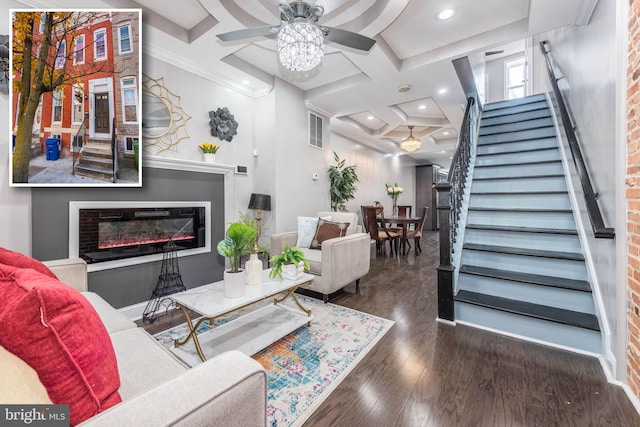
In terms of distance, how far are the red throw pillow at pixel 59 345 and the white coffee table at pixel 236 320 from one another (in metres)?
0.99

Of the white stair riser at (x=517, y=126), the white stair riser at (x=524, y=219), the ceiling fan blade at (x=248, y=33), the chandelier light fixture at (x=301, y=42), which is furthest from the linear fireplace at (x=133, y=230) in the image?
the white stair riser at (x=517, y=126)

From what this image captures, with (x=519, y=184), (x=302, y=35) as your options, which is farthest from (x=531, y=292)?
(x=302, y=35)

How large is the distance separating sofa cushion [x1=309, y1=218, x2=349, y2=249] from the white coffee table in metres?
1.04

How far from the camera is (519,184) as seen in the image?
328cm

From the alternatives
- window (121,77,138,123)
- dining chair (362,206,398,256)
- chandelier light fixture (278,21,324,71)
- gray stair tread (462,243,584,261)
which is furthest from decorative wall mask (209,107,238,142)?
gray stair tread (462,243,584,261)

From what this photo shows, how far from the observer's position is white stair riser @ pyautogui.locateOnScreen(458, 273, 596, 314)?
2.09 m

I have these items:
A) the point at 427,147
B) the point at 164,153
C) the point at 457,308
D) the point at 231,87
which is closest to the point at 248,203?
the point at 164,153

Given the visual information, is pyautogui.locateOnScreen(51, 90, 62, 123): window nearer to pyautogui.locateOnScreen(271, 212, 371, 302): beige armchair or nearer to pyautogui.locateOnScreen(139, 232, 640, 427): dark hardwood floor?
pyautogui.locateOnScreen(139, 232, 640, 427): dark hardwood floor

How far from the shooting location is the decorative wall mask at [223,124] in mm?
3275

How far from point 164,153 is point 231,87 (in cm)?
131

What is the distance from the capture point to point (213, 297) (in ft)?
6.07

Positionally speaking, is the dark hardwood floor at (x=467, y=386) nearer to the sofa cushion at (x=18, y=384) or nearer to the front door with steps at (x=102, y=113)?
the sofa cushion at (x=18, y=384)

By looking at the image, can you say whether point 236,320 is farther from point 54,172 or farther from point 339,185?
point 339,185

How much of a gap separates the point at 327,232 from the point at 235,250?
1.66 metres
